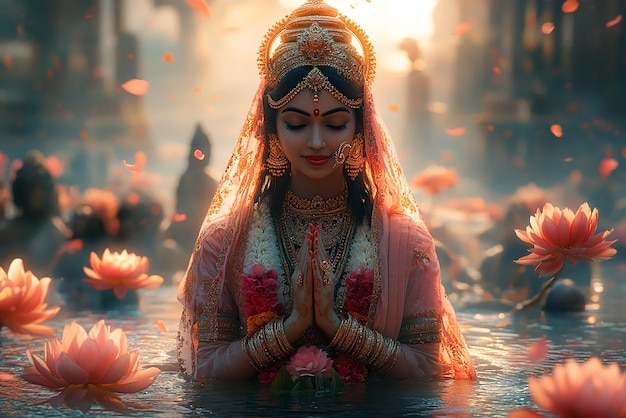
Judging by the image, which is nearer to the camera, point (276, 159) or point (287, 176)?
point (276, 159)

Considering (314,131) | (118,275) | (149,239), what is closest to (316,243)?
(314,131)

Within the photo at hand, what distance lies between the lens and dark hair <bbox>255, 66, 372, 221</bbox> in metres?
5.50

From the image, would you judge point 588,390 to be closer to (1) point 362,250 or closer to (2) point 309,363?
(2) point 309,363

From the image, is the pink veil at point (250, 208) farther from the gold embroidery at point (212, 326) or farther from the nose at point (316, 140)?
the nose at point (316, 140)

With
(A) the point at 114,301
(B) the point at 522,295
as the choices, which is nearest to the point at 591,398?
(A) the point at 114,301

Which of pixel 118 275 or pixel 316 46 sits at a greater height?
pixel 316 46

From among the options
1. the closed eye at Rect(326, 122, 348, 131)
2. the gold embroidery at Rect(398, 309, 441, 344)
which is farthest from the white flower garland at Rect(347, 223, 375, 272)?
the closed eye at Rect(326, 122, 348, 131)

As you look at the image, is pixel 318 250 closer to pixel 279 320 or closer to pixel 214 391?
pixel 279 320

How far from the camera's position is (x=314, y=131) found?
5.39m

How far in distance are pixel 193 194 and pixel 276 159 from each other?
24.4 ft

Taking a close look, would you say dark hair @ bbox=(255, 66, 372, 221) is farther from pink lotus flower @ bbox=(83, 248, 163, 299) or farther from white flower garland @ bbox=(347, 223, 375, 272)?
pink lotus flower @ bbox=(83, 248, 163, 299)

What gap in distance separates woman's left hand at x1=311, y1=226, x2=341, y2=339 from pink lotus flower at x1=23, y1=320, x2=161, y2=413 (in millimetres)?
847

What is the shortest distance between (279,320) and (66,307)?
14.4ft

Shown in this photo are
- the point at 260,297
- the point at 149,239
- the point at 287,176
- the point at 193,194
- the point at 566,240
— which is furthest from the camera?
the point at 193,194
